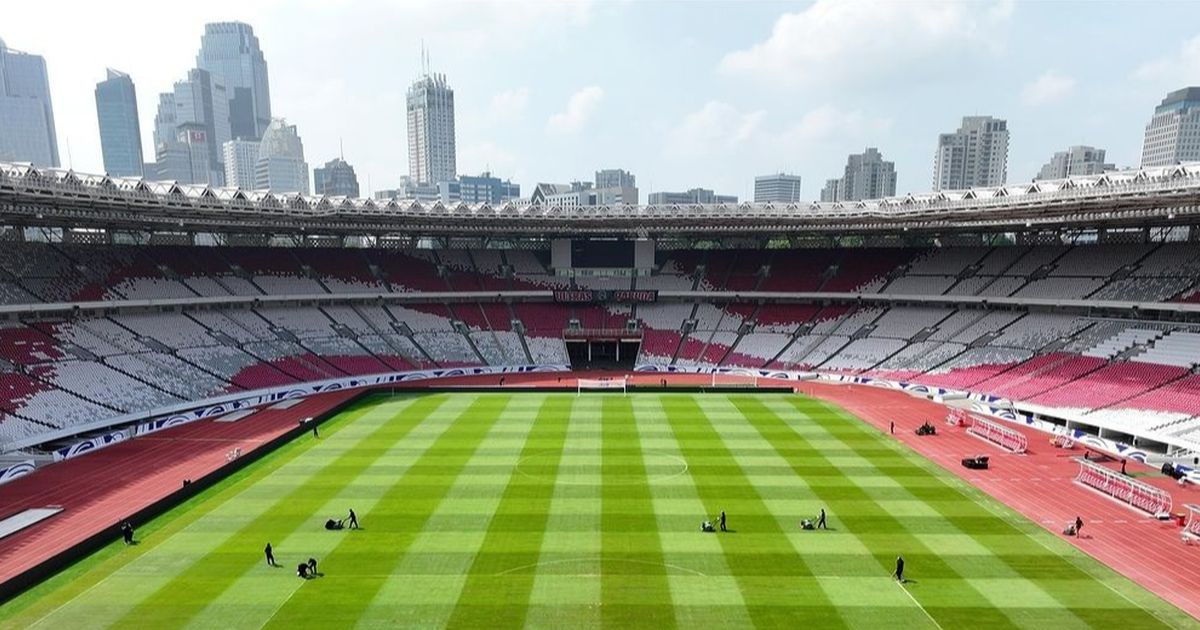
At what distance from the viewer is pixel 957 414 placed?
1358 inches

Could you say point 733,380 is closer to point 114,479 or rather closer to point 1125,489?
point 1125,489

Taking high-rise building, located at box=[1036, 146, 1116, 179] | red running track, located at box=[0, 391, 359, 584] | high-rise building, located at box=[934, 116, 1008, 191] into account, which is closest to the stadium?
red running track, located at box=[0, 391, 359, 584]

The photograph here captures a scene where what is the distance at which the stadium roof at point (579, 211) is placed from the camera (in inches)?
1235

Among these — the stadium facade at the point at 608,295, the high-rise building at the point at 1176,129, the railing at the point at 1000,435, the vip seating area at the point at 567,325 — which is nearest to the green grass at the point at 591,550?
the railing at the point at 1000,435

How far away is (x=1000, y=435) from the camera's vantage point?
30.6 meters

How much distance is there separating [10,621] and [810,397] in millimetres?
38258

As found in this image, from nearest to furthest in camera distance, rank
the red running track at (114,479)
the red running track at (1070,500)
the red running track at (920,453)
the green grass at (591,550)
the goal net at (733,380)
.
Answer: the green grass at (591,550)
the red running track at (1070,500)
the red running track at (920,453)
the red running track at (114,479)
the goal net at (733,380)

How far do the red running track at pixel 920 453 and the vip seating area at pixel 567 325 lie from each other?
4602 mm

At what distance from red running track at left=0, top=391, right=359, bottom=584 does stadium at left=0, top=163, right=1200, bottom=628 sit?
0.19m

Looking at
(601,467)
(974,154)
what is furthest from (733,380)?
(974,154)

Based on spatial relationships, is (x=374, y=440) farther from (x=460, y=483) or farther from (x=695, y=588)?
(x=695, y=588)

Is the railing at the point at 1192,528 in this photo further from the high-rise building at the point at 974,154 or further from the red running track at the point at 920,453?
the high-rise building at the point at 974,154

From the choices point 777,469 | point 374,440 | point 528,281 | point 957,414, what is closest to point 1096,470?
point 957,414

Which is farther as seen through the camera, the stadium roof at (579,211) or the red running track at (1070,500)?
the stadium roof at (579,211)
